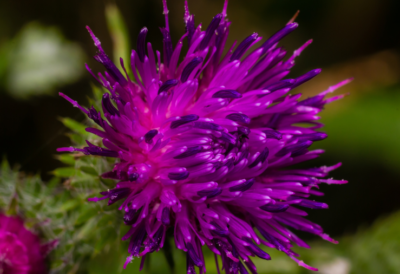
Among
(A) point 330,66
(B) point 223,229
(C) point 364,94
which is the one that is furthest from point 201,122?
(A) point 330,66

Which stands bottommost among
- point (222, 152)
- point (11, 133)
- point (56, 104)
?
point (222, 152)

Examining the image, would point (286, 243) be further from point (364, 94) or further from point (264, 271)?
point (364, 94)

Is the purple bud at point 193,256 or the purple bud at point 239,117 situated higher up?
the purple bud at point 239,117

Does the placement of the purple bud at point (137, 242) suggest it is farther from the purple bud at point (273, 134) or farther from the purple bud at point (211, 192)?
the purple bud at point (273, 134)

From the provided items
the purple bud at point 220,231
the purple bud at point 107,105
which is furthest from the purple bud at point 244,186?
the purple bud at point 107,105

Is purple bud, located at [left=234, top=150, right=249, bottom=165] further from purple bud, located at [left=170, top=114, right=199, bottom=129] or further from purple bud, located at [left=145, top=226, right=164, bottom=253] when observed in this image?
purple bud, located at [left=145, top=226, right=164, bottom=253]

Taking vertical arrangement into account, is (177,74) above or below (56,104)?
below

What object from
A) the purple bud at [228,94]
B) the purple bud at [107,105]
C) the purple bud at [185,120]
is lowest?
the purple bud at [185,120]
